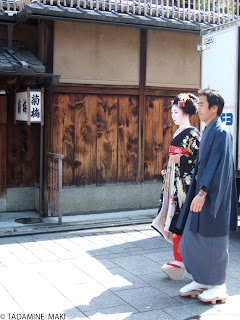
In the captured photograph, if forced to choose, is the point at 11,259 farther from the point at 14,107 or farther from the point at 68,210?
the point at 14,107

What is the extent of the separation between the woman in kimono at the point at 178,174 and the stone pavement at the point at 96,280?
336 millimetres

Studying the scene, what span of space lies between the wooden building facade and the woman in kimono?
3781mm

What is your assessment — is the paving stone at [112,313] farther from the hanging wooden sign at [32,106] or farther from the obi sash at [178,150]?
the hanging wooden sign at [32,106]

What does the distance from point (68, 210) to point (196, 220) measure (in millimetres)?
4772

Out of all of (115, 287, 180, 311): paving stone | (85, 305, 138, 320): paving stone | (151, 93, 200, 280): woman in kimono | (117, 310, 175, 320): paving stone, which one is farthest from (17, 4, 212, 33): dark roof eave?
(117, 310, 175, 320): paving stone

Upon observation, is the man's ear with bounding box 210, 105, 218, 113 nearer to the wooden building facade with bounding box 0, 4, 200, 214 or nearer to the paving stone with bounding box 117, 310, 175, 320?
the paving stone with bounding box 117, 310, 175, 320

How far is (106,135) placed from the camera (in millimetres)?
9445

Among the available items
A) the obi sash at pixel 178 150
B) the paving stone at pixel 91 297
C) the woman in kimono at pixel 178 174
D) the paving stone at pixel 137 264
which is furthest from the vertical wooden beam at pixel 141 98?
the paving stone at pixel 91 297

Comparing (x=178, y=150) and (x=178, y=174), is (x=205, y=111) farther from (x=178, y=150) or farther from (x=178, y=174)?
(x=178, y=174)

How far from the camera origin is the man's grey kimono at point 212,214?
15.1ft

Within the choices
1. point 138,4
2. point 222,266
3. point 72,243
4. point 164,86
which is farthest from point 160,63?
point 222,266

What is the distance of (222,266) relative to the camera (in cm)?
477

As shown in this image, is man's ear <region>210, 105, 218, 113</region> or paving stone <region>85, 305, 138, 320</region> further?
man's ear <region>210, 105, 218, 113</region>

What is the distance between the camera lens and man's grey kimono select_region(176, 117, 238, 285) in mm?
4590
